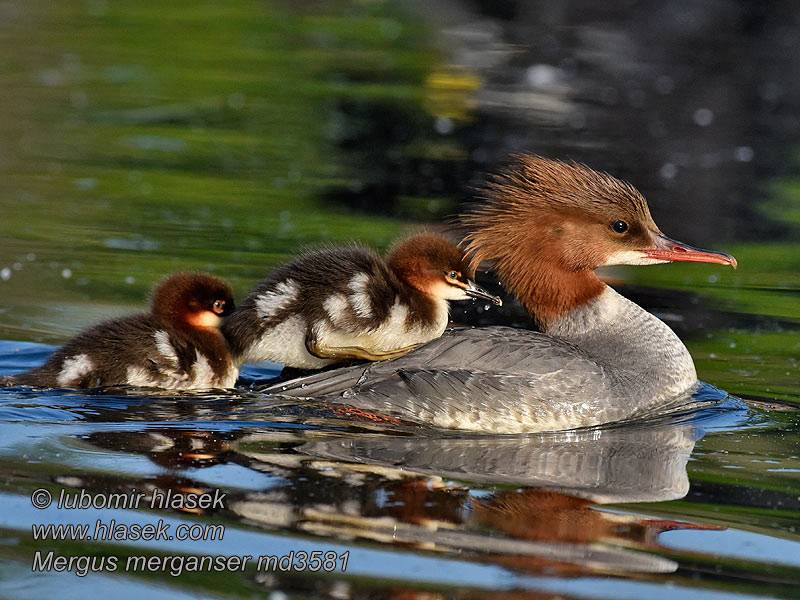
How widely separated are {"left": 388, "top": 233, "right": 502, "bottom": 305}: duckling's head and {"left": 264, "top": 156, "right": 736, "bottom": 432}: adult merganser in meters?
0.12

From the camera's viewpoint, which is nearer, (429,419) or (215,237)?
(429,419)

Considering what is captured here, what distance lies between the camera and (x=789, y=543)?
13.9ft

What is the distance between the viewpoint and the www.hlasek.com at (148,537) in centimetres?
388

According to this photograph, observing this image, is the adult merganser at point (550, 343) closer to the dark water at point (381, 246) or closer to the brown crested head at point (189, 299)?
the dark water at point (381, 246)

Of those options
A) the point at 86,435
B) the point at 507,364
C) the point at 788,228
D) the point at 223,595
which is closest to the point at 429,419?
the point at 507,364

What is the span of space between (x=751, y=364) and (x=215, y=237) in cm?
389

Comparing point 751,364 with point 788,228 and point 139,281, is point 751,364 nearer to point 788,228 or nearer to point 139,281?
point 788,228

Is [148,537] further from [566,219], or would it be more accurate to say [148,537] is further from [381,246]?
[381,246]

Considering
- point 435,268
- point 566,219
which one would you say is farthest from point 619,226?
point 435,268

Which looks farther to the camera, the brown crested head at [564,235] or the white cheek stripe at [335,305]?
the brown crested head at [564,235]

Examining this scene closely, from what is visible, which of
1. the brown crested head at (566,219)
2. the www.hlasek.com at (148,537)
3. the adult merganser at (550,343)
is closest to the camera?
the www.hlasek.com at (148,537)

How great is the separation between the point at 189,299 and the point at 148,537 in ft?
6.32

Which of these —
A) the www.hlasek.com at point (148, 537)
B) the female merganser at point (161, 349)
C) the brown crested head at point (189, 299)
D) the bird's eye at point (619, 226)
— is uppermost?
the bird's eye at point (619, 226)

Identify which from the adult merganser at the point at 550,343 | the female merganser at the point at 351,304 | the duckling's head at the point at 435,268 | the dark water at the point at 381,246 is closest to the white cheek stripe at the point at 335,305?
the female merganser at the point at 351,304
